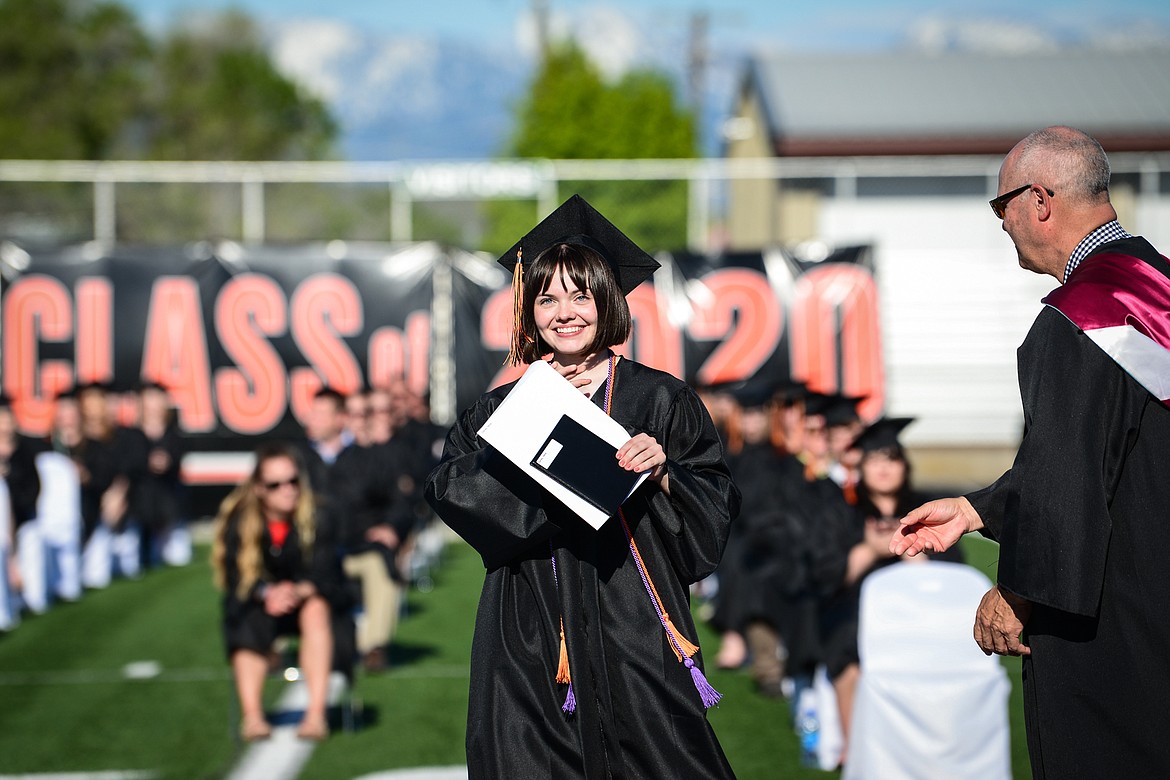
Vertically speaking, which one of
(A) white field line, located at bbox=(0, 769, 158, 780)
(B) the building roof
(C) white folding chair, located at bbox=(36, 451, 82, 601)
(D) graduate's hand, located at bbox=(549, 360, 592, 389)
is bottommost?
(A) white field line, located at bbox=(0, 769, 158, 780)

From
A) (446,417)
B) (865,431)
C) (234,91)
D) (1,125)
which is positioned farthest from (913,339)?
(234,91)

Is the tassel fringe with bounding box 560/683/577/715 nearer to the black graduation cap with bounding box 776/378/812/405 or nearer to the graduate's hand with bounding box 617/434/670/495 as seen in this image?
the graduate's hand with bounding box 617/434/670/495

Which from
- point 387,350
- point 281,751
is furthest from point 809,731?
point 387,350

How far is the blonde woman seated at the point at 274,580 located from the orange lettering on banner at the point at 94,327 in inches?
338

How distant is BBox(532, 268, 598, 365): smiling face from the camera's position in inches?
143

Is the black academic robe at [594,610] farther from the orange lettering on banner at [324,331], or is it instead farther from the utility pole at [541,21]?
the utility pole at [541,21]

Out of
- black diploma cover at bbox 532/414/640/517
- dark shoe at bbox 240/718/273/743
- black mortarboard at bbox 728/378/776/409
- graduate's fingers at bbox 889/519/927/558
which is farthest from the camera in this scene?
black mortarboard at bbox 728/378/776/409

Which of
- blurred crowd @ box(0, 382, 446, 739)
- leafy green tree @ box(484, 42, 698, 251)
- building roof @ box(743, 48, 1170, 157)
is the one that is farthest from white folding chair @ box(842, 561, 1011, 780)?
leafy green tree @ box(484, 42, 698, 251)

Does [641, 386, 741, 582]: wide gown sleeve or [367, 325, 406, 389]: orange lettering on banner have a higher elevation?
[367, 325, 406, 389]: orange lettering on banner

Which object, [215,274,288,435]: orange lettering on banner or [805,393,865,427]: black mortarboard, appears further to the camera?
[215,274,288,435]: orange lettering on banner

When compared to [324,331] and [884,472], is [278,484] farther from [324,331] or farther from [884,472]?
[324,331]

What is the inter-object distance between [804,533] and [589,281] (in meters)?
3.82

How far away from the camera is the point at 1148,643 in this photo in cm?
312

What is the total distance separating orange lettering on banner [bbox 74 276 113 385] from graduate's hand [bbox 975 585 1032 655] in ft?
43.1
